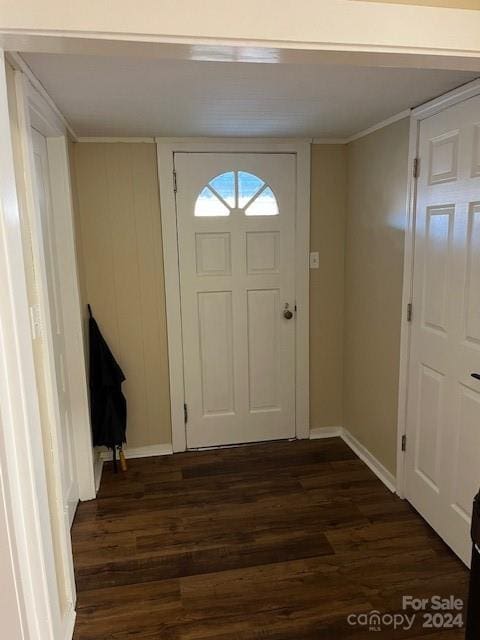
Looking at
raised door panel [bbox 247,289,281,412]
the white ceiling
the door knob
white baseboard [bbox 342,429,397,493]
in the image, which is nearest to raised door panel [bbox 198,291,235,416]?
raised door panel [bbox 247,289,281,412]

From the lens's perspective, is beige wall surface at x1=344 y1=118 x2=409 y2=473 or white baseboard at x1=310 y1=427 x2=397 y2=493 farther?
white baseboard at x1=310 y1=427 x2=397 y2=493

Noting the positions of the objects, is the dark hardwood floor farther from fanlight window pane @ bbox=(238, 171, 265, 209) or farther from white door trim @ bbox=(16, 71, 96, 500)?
fanlight window pane @ bbox=(238, 171, 265, 209)

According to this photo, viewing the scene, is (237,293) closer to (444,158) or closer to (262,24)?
(444,158)

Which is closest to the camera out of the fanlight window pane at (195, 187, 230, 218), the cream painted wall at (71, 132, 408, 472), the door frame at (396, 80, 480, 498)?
the door frame at (396, 80, 480, 498)

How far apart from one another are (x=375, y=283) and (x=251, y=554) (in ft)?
5.44

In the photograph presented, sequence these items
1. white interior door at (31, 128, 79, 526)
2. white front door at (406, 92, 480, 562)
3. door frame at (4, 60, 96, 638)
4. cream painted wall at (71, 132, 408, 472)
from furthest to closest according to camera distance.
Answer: cream painted wall at (71, 132, 408, 472) → white interior door at (31, 128, 79, 526) → white front door at (406, 92, 480, 562) → door frame at (4, 60, 96, 638)

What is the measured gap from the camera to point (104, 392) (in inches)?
115

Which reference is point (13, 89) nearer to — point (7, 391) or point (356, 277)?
point (7, 391)

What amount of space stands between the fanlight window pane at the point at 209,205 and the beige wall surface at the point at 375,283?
87 cm

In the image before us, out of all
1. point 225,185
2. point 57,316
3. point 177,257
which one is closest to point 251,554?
point 57,316

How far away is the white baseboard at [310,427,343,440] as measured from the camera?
3.46 meters

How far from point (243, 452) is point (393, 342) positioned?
1.32 meters

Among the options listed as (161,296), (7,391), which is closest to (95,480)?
(161,296)

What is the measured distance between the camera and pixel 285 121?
8.27 feet
